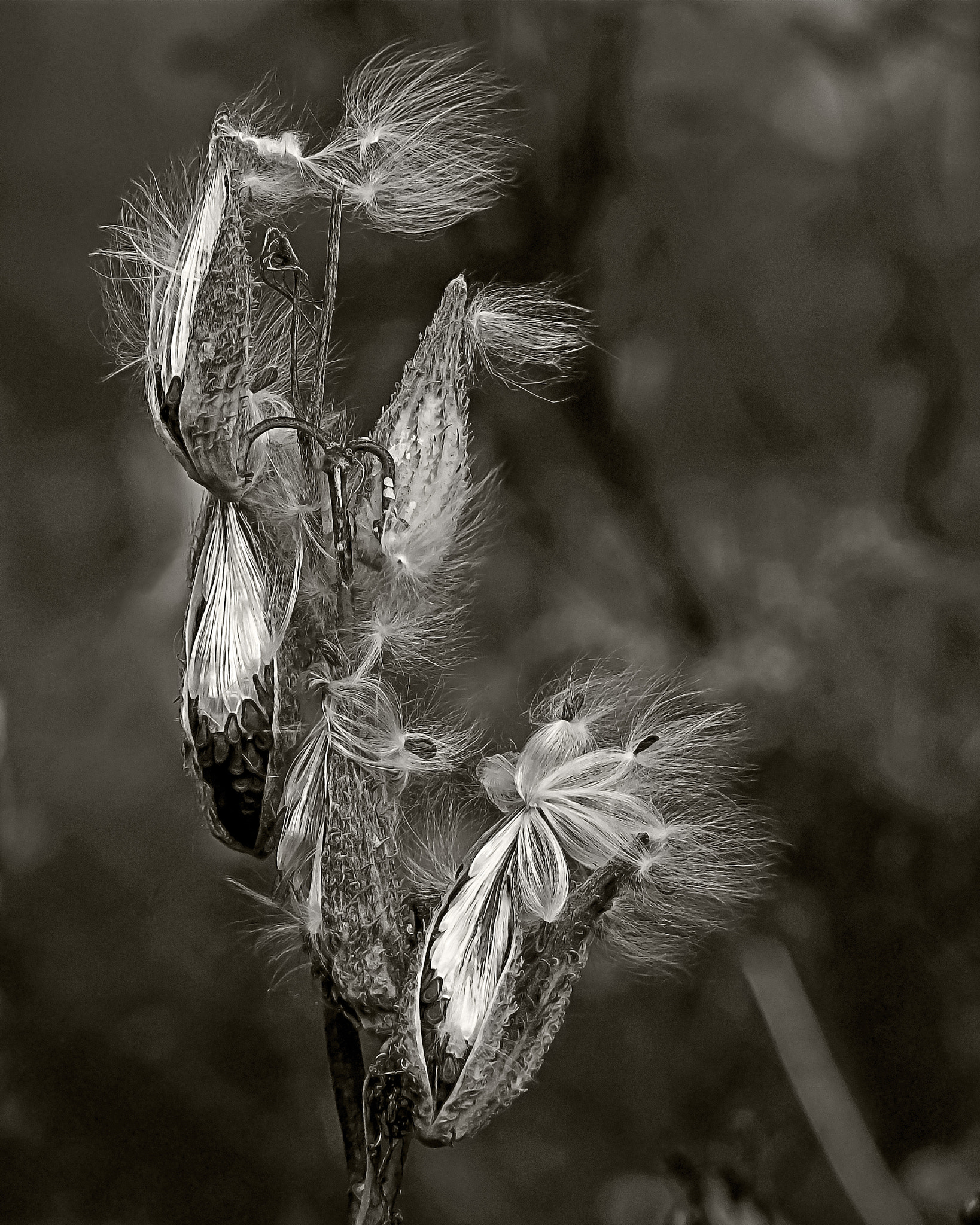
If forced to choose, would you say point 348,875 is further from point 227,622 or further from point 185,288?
point 185,288

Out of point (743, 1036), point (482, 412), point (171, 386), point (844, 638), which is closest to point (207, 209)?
point (171, 386)

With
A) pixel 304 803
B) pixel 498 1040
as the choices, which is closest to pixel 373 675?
pixel 304 803

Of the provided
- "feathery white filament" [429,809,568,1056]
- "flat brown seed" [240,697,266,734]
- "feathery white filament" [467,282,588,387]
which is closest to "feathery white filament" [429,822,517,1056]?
"feathery white filament" [429,809,568,1056]

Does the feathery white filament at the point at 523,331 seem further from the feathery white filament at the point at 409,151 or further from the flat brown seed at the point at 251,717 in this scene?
the flat brown seed at the point at 251,717

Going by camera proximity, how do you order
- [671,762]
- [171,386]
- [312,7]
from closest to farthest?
[171,386] < [671,762] < [312,7]

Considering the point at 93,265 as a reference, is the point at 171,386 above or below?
below

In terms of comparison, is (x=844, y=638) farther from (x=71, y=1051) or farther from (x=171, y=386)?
(x=71, y=1051)

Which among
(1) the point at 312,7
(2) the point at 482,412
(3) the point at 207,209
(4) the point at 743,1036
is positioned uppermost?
(1) the point at 312,7
